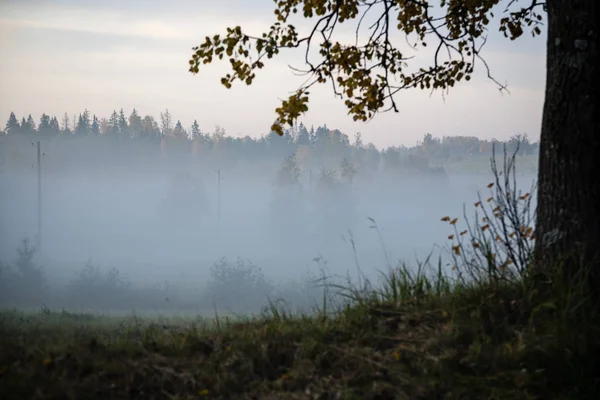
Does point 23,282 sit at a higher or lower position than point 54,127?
lower

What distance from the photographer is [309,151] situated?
117m

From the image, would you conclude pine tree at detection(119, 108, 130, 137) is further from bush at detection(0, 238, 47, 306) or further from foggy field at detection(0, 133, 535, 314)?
bush at detection(0, 238, 47, 306)

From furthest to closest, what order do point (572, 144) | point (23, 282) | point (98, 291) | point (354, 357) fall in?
point (98, 291) < point (23, 282) < point (572, 144) < point (354, 357)

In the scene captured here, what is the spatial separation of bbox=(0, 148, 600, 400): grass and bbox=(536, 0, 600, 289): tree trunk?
0.29 meters

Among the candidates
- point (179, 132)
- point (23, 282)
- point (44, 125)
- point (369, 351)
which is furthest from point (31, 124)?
point (369, 351)

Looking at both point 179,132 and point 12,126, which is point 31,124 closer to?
point 12,126

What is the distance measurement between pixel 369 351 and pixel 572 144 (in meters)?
2.39

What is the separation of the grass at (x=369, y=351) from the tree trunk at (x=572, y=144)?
29cm

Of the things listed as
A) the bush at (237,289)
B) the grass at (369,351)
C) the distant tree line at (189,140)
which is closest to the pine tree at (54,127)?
the distant tree line at (189,140)

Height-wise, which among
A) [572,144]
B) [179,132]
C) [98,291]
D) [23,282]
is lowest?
[98,291]

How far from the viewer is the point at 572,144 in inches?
183

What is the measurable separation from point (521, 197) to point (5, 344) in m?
4.54

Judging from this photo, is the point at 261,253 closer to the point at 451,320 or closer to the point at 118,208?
the point at 118,208

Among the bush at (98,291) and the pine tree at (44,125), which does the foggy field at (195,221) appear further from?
the bush at (98,291)
